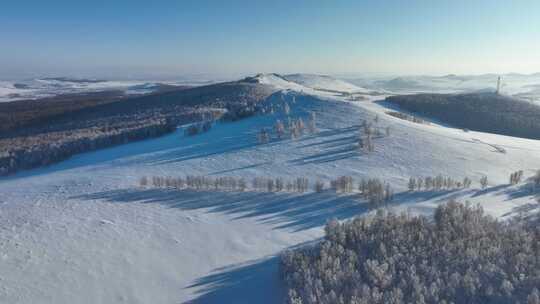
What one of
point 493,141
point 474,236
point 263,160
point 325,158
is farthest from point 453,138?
point 474,236

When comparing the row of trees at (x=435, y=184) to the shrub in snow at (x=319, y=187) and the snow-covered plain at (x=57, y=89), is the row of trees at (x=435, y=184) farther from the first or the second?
the snow-covered plain at (x=57, y=89)

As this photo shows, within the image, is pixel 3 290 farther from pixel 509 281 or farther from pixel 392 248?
pixel 509 281

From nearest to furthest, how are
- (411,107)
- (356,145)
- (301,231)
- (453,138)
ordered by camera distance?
(301,231), (356,145), (453,138), (411,107)

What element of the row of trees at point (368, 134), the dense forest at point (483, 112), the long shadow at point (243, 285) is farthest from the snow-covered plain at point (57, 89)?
the long shadow at point (243, 285)

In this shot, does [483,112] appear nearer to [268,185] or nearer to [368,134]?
[368,134]

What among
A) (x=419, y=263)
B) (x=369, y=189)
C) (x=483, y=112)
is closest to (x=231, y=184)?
(x=369, y=189)

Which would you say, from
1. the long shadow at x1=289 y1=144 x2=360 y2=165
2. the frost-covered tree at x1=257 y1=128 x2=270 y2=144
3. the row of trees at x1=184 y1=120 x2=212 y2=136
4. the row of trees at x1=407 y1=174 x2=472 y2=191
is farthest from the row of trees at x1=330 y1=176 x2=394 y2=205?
the row of trees at x1=184 y1=120 x2=212 y2=136
